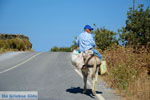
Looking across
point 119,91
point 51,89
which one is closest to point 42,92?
point 51,89

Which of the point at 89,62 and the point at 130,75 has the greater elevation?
the point at 89,62

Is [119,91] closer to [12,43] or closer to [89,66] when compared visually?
[89,66]

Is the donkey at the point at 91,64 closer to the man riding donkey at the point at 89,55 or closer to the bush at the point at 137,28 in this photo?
the man riding donkey at the point at 89,55

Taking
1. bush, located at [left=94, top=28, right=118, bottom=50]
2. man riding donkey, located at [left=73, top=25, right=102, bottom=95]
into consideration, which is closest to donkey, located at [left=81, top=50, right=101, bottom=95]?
man riding donkey, located at [left=73, top=25, right=102, bottom=95]

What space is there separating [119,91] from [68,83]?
2.65 metres

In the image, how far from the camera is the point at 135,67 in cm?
1415

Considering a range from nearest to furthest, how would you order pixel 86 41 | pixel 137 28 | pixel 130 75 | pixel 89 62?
pixel 89 62 → pixel 86 41 → pixel 130 75 → pixel 137 28

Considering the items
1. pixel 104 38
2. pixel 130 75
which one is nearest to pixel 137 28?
pixel 104 38

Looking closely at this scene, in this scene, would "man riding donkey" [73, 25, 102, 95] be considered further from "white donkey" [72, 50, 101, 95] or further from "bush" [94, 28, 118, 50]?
"bush" [94, 28, 118, 50]

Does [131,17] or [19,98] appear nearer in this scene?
[19,98]

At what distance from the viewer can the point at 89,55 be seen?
10156mm

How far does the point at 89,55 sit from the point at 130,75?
9.65 feet

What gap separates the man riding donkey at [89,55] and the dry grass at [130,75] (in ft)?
3.95

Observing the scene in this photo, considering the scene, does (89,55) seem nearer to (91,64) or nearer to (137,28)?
(91,64)
